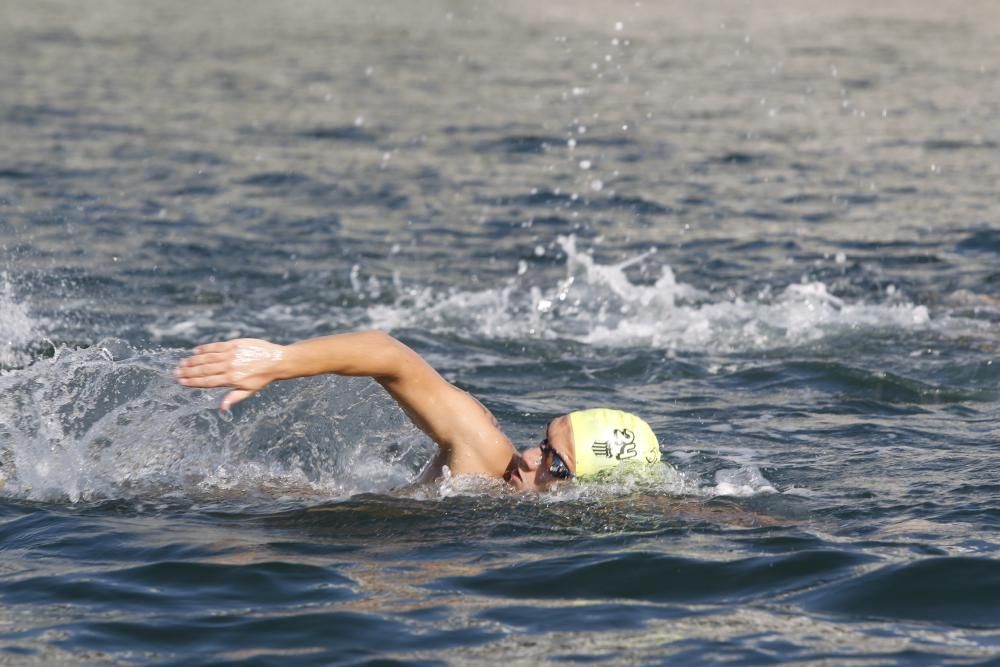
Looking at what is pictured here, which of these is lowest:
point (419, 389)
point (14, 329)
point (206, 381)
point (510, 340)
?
point (510, 340)

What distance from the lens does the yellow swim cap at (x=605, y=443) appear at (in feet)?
24.7

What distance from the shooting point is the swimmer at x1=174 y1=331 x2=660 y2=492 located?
23.0 feet

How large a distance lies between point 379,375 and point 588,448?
113cm

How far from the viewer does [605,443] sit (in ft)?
24.8

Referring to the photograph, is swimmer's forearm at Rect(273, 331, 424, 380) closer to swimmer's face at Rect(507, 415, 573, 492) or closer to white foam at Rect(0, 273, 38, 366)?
swimmer's face at Rect(507, 415, 573, 492)

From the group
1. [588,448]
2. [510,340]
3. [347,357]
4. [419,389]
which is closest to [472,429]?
[419,389]

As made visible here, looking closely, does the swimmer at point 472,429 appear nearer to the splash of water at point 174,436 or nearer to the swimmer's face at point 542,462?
the swimmer's face at point 542,462

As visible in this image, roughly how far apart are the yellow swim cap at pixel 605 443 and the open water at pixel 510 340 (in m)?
0.21

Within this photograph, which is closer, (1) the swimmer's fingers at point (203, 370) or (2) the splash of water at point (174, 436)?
(1) the swimmer's fingers at point (203, 370)

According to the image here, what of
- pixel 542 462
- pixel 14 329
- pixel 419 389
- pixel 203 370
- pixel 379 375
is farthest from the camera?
pixel 14 329

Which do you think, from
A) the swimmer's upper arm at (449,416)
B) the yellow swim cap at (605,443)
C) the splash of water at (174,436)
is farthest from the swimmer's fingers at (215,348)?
the yellow swim cap at (605,443)

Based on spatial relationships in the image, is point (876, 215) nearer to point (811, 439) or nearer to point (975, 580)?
point (811, 439)

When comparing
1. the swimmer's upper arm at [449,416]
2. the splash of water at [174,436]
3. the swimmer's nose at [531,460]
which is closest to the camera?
the swimmer's upper arm at [449,416]

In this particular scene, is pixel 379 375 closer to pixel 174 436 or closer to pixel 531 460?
pixel 531 460
